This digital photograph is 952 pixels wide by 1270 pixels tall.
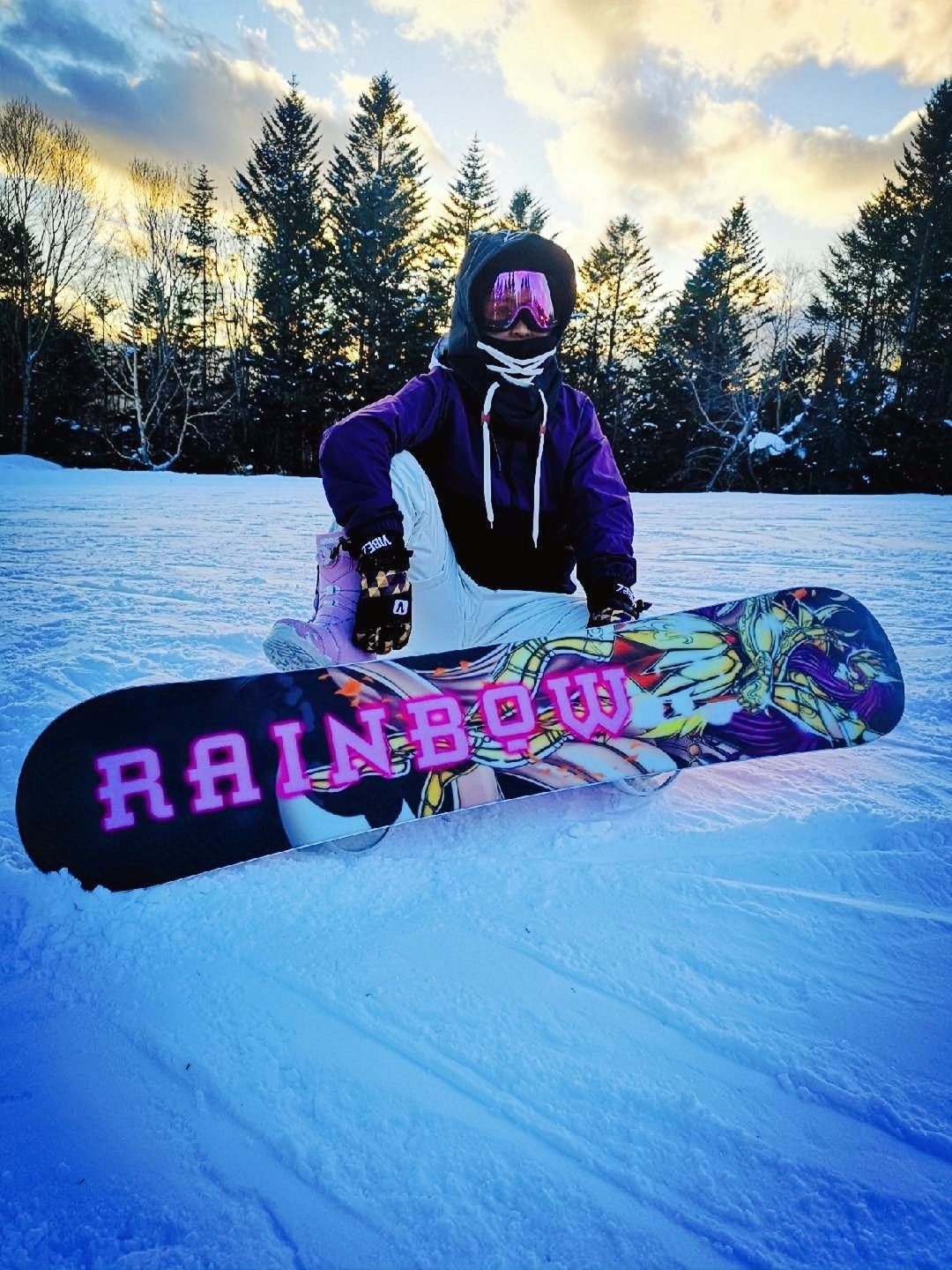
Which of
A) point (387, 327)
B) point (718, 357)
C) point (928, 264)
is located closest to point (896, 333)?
point (928, 264)

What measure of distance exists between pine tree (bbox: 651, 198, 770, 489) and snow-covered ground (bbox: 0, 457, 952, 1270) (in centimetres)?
1866

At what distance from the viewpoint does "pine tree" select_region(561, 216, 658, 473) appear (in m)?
21.2

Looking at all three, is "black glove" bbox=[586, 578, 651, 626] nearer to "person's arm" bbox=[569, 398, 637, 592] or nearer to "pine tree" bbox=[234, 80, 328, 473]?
"person's arm" bbox=[569, 398, 637, 592]

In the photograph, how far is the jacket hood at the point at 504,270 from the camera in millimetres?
1730

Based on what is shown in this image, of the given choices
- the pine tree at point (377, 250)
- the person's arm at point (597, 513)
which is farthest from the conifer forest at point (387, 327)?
the person's arm at point (597, 513)

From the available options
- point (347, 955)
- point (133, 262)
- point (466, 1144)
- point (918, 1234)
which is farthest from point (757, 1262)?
point (133, 262)

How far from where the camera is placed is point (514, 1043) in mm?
823

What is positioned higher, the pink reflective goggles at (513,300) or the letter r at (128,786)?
the pink reflective goggles at (513,300)

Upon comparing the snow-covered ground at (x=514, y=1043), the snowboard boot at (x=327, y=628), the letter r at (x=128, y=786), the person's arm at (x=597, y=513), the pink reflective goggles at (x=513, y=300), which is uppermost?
the pink reflective goggles at (x=513, y=300)

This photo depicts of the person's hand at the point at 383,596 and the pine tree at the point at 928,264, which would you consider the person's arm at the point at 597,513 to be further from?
the pine tree at the point at 928,264

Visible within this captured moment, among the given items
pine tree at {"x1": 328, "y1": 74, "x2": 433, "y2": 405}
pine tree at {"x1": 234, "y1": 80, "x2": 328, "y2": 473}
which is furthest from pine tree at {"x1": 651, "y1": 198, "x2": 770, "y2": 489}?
pine tree at {"x1": 234, "y1": 80, "x2": 328, "y2": 473}

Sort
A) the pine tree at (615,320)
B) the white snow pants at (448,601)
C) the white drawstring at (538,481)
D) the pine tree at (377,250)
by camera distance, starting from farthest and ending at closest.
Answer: the pine tree at (615,320), the pine tree at (377,250), the white drawstring at (538,481), the white snow pants at (448,601)

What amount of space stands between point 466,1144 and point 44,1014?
23.0 inches

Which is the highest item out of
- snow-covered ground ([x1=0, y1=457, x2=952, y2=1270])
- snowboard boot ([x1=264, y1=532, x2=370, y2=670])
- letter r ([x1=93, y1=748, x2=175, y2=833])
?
snowboard boot ([x1=264, y1=532, x2=370, y2=670])
